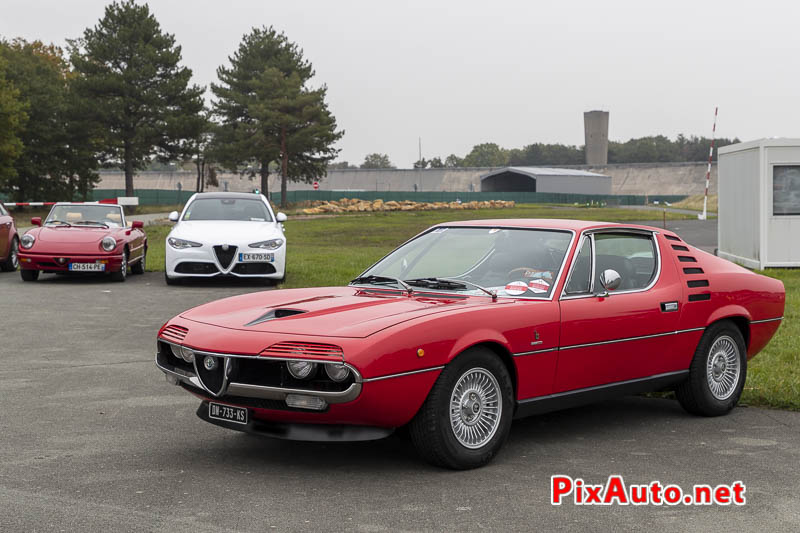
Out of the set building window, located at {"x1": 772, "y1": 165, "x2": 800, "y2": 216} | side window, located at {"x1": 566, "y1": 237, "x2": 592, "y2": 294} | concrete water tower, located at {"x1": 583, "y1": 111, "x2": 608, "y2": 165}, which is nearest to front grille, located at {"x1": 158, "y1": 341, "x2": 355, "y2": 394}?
side window, located at {"x1": 566, "y1": 237, "x2": 592, "y2": 294}

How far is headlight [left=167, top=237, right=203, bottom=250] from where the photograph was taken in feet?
50.3

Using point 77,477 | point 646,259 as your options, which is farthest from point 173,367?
point 646,259

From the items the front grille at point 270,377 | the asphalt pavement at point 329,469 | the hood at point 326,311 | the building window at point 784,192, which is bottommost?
the asphalt pavement at point 329,469

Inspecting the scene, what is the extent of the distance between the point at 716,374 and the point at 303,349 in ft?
10.9

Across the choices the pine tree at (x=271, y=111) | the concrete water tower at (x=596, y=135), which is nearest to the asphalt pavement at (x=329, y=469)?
the pine tree at (x=271, y=111)

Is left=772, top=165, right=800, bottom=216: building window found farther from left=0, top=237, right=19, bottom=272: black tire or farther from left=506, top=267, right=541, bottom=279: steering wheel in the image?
left=0, top=237, right=19, bottom=272: black tire

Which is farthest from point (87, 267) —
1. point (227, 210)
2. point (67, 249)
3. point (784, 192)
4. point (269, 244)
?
point (784, 192)

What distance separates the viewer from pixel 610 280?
5824 mm

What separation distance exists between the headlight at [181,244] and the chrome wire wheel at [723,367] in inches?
403

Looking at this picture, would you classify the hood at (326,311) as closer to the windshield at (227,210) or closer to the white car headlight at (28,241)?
the windshield at (227,210)

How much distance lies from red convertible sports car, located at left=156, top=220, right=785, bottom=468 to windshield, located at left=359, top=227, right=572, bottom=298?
0.01m

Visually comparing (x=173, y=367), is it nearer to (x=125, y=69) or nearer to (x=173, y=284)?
(x=173, y=284)

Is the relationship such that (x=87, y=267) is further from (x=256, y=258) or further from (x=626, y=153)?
(x=626, y=153)

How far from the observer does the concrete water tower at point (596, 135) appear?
134625 millimetres
